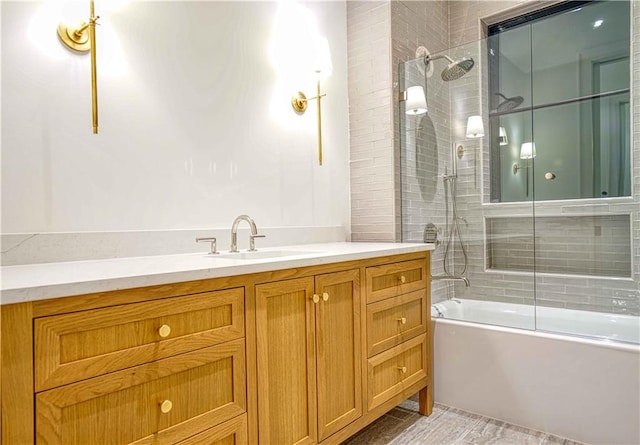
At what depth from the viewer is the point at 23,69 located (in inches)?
52.9

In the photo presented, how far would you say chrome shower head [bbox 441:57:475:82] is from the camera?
8.71 ft

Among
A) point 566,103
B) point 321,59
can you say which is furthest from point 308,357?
point 566,103

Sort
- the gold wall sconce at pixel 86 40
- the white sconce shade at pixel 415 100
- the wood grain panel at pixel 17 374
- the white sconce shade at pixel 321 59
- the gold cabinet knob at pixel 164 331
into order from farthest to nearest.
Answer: the white sconce shade at pixel 415 100, the white sconce shade at pixel 321 59, the gold wall sconce at pixel 86 40, the gold cabinet knob at pixel 164 331, the wood grain panel at pixel 17 374

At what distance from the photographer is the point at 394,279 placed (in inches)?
74.2

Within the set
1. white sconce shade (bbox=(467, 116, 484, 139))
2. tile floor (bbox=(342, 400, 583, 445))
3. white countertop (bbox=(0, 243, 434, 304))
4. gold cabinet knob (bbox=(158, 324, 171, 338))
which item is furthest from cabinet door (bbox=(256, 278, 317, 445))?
white sconce shade (bbox=(467, 116, 484, 139))

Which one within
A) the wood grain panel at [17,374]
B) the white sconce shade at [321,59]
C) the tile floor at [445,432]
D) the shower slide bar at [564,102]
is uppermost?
the white sconce shade at [321,59]

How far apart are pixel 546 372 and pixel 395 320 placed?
31.0 inches

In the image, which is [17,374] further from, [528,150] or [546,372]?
[528,150]

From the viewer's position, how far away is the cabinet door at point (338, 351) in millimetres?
1505

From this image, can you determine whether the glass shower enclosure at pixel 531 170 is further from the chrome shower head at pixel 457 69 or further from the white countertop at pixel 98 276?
the white countertop at pixel 98 276

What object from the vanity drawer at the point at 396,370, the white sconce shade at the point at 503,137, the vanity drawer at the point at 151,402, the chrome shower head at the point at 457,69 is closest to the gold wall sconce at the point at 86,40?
the vanity drawer at the point at 151,402

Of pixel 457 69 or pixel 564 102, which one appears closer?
Result: pixel 564 102

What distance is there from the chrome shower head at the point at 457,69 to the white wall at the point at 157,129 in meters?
0.84

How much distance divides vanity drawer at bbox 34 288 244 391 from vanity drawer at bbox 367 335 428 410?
31.4 inches
